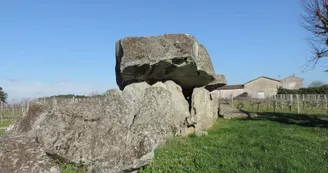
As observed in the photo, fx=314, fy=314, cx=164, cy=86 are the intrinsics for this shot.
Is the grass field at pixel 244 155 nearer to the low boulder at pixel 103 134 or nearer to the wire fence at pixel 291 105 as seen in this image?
the low boulder at pixel 103 134

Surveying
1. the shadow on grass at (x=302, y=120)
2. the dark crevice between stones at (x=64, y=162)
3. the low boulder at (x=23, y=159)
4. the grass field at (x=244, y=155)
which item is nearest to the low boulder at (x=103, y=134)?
the dark crevice between stones at (x=64, y=162)

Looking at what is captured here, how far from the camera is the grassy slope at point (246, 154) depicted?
7.02m

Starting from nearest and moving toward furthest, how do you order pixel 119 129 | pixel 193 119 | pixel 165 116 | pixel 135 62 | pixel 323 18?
pixel 119 129
pixel 165 116
pixel 135 62
pixel 193 119
pixel 323 18

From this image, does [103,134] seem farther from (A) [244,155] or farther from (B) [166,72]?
(B) [166,72]

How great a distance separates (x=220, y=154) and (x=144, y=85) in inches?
170

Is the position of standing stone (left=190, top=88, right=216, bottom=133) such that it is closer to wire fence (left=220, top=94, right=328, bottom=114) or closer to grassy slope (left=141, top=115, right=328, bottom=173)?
grassy slope (left=141, top=115, right=328, bottom=173)

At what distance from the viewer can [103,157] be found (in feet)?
19.3

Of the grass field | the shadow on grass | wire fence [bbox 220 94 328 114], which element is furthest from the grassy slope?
wire fence [bbox 220 94 328 114]

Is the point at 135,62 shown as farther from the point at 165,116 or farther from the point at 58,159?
the point at 58,159

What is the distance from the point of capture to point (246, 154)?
8242mm

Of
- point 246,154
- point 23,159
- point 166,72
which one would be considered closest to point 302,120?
point 166,72

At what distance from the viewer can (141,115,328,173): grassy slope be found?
7.02 meters

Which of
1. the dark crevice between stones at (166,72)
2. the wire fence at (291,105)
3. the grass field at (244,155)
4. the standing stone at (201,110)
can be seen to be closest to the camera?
the grass field at (244,155)

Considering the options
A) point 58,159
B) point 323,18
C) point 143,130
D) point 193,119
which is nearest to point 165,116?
point 143,130
